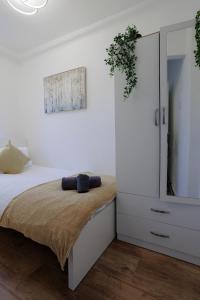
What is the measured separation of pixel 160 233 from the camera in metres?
1.55

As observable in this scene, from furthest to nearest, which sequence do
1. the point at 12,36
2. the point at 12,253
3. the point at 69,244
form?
the point at 12,36 → the point at 12,253 → the point at 69,244

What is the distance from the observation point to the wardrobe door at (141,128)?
57.7 inches

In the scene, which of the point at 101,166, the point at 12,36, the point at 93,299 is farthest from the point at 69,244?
the point at 12,36

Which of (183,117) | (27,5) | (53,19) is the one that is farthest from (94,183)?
(53,19)

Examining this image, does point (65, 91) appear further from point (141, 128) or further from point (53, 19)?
point (141, 128)

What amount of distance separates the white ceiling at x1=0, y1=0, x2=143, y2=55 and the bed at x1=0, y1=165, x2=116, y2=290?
6.31 ft

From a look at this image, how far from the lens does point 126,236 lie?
1.73 m

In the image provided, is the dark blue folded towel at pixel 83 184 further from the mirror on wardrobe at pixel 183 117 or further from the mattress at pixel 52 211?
the mirror on wardrobe at pixel 183 117

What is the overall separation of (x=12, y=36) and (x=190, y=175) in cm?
287

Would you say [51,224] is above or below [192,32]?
below

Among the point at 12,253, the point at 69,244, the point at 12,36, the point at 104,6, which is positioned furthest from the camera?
the point at 12,36

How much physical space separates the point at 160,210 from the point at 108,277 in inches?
26.7

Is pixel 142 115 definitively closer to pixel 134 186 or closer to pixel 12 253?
pixel 134 186

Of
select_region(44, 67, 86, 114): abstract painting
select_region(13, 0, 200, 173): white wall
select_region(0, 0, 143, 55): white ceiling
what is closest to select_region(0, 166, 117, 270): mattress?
select_region(13, 0, 200, 173): white wall
